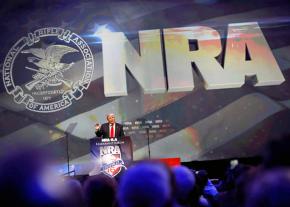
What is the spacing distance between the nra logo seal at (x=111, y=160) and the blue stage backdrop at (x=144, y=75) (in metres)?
2.04

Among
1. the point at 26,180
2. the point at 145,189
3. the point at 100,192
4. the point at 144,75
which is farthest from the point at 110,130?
the point at 26,180

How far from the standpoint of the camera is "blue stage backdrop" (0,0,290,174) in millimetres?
8523

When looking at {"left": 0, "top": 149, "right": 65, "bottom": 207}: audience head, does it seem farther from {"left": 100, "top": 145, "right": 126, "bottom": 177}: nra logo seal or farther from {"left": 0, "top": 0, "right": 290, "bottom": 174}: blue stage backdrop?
{"left": 0, "top": 0, "right": 290, "bottom": 174}: blue stage backdrop

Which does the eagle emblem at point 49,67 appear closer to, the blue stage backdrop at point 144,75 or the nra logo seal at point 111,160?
the blue stage backdrop at point 144,75

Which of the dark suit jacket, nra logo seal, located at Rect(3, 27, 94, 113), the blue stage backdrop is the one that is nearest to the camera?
the dark suit jacket

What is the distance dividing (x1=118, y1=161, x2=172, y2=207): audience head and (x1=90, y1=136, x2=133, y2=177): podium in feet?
15.7

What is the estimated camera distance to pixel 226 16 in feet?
28.8

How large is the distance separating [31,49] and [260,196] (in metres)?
8.01

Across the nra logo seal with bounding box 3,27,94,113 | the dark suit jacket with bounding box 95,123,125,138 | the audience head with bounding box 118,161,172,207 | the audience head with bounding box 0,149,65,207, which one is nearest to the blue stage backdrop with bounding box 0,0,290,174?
the nra logo seal with bounding box 3,27,94,113

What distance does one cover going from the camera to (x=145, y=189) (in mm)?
1571

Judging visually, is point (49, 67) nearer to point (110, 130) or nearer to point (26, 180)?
point (110, 130)

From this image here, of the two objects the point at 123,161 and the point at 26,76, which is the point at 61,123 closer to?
the point at 26,76

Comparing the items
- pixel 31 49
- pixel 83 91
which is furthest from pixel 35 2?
pixel 83 91

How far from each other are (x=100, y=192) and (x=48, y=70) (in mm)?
6943
